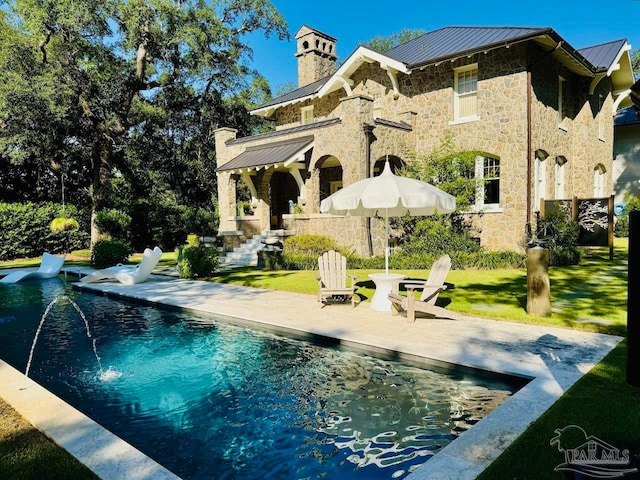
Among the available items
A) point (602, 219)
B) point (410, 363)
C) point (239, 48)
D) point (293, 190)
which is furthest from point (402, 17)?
point (410, 363)

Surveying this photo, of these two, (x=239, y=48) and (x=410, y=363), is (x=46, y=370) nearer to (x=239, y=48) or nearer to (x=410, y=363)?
(x=410, y=363)

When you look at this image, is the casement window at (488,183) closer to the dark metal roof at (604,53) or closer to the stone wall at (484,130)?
the stone wall at (484,130)

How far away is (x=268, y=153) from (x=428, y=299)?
517 inches

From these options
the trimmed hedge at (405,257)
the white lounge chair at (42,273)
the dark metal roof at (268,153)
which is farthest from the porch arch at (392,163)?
the white lounge chair at (42,273)

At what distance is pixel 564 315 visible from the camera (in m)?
7.94

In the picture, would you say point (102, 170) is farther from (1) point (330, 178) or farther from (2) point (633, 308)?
(2) point (633, 308)

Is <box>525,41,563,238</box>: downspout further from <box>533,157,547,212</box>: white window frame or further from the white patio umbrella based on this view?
the white patio umbrella

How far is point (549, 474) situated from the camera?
316 cm

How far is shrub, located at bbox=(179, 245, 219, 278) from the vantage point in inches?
571

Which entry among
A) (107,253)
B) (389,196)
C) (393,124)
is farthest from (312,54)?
(389,196)

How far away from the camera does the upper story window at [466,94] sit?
17.7m

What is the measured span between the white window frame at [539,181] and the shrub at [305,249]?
831 centimetres

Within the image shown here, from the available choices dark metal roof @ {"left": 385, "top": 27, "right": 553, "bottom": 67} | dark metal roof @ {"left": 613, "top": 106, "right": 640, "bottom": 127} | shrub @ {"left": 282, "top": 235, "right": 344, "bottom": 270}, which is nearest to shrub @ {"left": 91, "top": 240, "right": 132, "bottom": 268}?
shrub @ {"left": 282, "top": 235, "right": 344, "bottom": 270}

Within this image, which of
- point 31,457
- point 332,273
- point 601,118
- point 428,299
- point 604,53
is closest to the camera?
point 31,457
